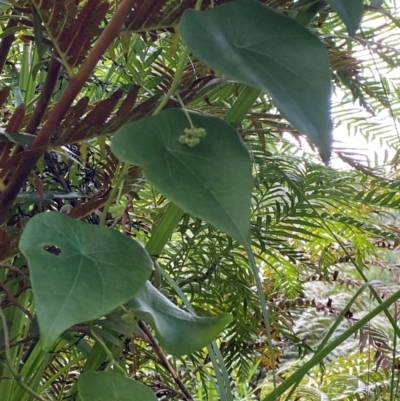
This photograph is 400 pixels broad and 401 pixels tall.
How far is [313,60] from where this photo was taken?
157 mm

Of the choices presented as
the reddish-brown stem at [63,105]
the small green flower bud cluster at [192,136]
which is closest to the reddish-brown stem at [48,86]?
the reddish-brown stem at [63,105]

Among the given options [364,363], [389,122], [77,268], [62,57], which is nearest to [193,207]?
[77,268]

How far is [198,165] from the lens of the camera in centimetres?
17

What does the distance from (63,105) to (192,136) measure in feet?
0.30

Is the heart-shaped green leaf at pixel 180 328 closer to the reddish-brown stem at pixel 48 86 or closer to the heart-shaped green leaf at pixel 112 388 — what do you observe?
the heart-shaped green leaf at pixel 112 388

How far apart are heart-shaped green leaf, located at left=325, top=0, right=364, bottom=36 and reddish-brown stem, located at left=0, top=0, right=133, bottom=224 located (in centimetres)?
9

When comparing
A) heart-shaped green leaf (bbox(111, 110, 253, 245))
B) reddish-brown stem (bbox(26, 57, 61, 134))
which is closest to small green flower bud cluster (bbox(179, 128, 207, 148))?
heart-shaped green leaf (bbox(111, 110, 253, 245))

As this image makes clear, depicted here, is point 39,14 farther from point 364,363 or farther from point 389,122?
point 364,363

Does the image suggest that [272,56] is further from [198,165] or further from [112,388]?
[112,388]

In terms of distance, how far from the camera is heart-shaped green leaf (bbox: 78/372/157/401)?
0.20 m

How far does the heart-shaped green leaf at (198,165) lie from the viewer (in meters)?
0.15

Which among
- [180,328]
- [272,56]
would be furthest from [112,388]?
[272,56]

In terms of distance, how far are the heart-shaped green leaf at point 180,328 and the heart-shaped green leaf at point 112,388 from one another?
2cm

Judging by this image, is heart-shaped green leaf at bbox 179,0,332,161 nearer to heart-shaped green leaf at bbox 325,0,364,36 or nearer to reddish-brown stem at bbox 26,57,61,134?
heart-shaped green leaf at bbox 325,0,364,36
